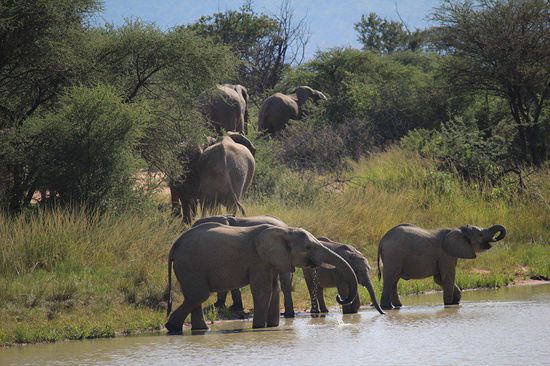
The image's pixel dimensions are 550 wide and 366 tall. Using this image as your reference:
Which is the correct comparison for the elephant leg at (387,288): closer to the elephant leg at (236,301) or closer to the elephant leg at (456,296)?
the elephant leg at (456,296)

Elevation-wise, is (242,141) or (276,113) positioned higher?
(276,113)

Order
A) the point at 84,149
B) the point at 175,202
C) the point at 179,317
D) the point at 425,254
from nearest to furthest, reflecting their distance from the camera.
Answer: the point at 179,317 → the point at 425,254 → the point at 84,149 → the point at 175,202

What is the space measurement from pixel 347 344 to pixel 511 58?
704 inches

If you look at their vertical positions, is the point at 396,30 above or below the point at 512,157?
above

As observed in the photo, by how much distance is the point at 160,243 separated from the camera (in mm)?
15047

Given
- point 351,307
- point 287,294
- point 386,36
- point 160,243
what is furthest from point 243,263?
point 386,36

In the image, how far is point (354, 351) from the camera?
10.3 meters

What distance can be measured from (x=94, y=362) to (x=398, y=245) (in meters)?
5.37

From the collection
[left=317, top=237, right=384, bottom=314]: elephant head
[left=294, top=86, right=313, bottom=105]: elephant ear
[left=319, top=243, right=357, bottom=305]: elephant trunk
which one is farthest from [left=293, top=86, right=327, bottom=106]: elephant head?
[left=319, top=243, right=357, bottom=305]: elephant trunk

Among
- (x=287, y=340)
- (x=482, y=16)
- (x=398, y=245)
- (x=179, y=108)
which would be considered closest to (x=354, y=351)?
(x=287, y=340)

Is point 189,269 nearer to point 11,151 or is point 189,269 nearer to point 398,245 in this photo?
point 398,245

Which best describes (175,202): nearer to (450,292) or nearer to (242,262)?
(450,292)

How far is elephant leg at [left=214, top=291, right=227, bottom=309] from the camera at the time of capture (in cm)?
1330

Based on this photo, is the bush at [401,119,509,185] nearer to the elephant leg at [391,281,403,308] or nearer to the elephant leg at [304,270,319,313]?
the elephant leg at [391,281,403,308]
